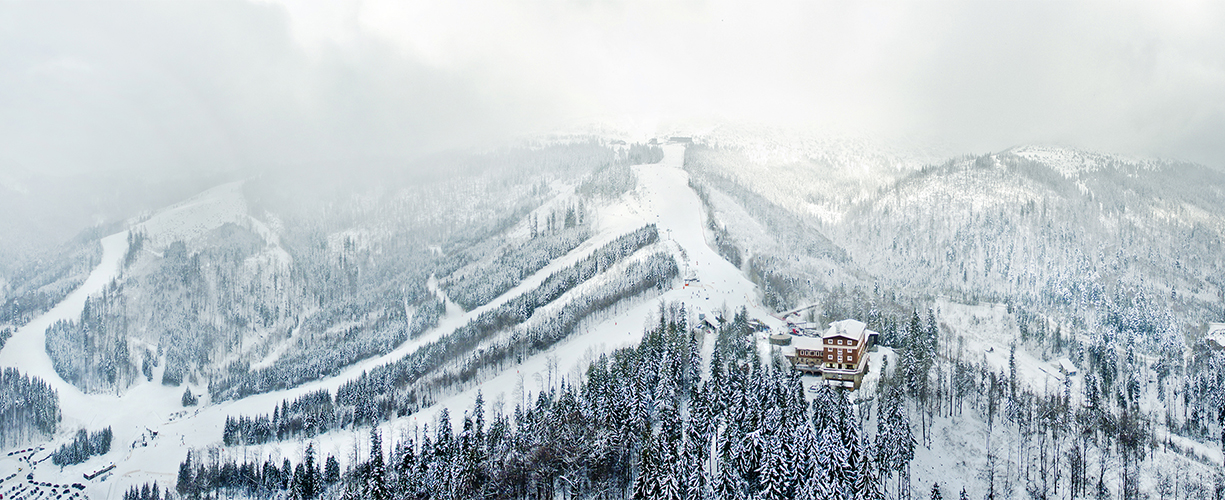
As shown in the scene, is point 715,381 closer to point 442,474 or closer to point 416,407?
point 442,474

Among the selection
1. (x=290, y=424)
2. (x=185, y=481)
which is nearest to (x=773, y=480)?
(x=185, y=481)

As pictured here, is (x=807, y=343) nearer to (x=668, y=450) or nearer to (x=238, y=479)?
(x=668, y=450)

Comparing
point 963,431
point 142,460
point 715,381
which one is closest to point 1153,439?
point 963,431

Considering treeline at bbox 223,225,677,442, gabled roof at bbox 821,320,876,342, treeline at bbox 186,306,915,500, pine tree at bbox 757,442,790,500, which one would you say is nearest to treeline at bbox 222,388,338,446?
treeline at bbox 223,225,677,442

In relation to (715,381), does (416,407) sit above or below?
below

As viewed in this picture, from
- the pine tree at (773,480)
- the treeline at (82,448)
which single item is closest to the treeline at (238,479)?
the treeline at (82,448)

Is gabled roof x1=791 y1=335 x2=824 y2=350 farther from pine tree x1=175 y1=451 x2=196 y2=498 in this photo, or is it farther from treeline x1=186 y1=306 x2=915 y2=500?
pine tree x1=175 y1=451 x2=196 y2=498
